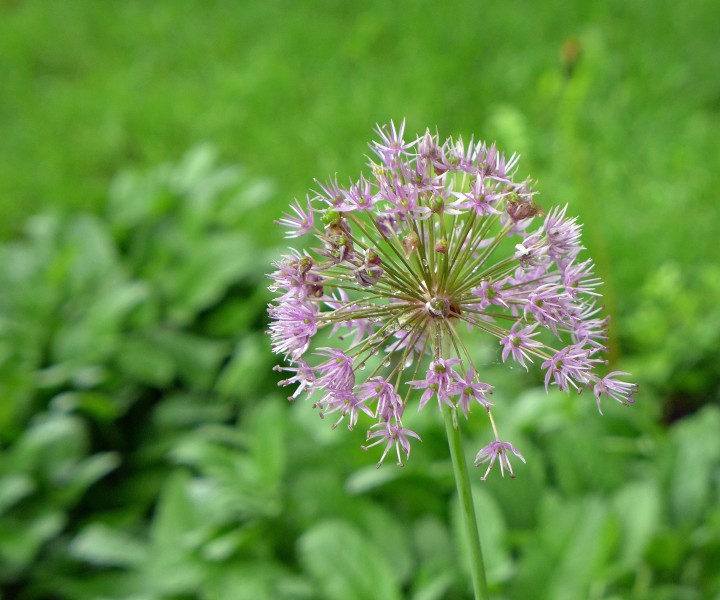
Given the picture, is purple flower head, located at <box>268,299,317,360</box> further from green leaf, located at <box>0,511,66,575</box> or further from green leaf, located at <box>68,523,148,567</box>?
green leaf, located at <box>0,511,66,575</box>

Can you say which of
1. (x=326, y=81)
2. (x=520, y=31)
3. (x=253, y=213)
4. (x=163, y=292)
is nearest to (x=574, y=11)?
(x=520, y=31)

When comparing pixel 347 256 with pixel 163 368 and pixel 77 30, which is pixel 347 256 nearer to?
pixel 163 368

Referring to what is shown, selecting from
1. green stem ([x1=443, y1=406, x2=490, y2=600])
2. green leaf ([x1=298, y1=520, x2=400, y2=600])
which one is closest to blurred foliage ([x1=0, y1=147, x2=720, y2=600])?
green leaf ([x1=298, y1=520, x2=400, y2=600])

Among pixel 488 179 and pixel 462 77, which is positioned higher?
pixel 462 77

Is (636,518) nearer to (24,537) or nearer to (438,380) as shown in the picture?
Answer: (438,380)

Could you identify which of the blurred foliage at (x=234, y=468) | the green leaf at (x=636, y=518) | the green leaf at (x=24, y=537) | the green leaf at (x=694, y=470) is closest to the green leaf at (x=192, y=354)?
the blurred foliage at (x=234, y=468)
